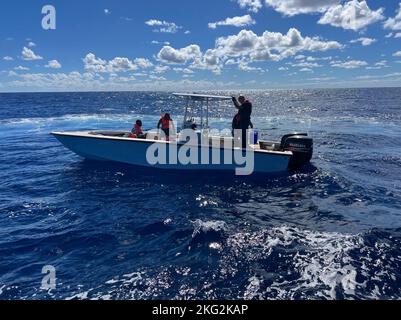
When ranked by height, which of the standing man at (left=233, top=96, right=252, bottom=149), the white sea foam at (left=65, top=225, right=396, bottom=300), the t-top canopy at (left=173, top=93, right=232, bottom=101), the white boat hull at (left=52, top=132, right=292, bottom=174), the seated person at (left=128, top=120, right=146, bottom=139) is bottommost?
the white sea foam at (left=65, top=225, right=396, bottom=300)

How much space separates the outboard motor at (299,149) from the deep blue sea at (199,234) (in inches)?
23.6

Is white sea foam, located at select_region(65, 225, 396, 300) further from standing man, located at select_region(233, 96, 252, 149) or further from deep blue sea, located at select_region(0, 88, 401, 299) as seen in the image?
standing man, located at select_region(233, 96, 252, 149)

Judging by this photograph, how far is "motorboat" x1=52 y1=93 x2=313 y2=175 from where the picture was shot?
13562mm

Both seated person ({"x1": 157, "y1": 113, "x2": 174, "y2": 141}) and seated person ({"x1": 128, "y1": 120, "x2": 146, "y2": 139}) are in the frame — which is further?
seated person ({"x1": 128, "y1": 120, "x2": 146, "y2": 139})

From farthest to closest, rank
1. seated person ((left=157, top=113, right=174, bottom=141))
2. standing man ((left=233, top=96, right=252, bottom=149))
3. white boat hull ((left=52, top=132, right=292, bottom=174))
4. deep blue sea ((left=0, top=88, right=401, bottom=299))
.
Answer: seated person ((left=157, top=113, right=174, bottom=141)), standing man ((left=233, top=96, right=252, bottom=149)), white boat hull ((left=52, top=132, right=292, bottom=174)), deep blue sea ((left=0, top=88, right=401, bottom=299))

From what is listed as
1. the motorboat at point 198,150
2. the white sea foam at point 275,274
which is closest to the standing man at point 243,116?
the motorboat at point 198,150

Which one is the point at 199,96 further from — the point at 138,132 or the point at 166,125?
the point at 138,132

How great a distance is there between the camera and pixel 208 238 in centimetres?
799

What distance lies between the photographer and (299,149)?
13758 millimetres

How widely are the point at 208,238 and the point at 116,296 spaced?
286 cm

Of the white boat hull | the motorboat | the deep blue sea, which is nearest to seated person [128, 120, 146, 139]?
the motorboat

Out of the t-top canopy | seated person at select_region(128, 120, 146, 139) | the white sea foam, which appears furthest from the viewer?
seated person at select_region(128, 120, 146, 139)

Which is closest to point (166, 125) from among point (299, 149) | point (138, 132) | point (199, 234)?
point (138, 132)
